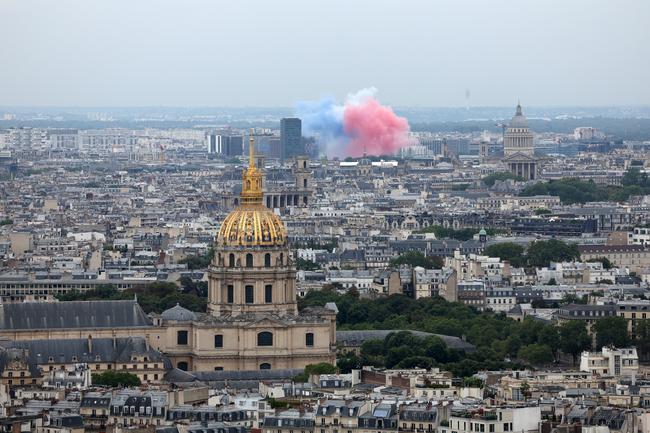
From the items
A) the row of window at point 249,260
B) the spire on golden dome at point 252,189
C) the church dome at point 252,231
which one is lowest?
the row of window at point 249,260

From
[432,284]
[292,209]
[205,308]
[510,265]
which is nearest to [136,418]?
[205,308]

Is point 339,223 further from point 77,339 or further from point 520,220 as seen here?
point 77,339

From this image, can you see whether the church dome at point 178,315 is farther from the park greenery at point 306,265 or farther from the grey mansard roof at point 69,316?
the park greenery at point 306,265

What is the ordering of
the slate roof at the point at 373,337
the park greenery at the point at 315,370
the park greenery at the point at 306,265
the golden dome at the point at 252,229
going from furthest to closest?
the park greenery at the point at 306,265
the golden dome at the point at 252,229
the slate roof at the point at 373,337
the park greenery at the point at 315,370

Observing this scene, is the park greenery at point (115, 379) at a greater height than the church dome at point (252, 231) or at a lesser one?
lesser

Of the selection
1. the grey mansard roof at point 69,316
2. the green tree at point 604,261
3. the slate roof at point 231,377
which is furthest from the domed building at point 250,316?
the green tree at point 604,261

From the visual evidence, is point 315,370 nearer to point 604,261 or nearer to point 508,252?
point 604,261

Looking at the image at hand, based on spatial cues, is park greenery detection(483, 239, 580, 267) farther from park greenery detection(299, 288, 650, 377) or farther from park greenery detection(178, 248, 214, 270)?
park greenery detection(299, 288, 650, 377)
